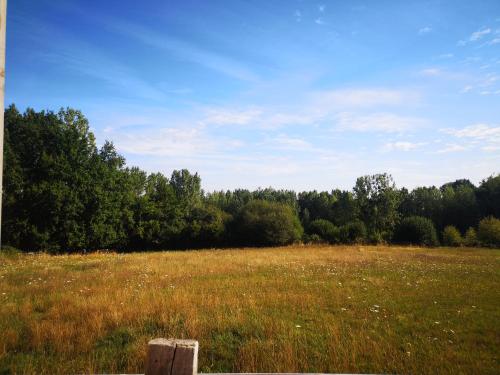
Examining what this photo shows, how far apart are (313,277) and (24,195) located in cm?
3401

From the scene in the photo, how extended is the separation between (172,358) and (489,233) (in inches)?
2032

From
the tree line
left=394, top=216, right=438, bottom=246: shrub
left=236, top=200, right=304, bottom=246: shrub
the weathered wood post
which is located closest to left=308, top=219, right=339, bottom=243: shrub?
the tree line

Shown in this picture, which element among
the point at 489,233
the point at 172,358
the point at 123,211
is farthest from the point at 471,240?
the point at 172,358

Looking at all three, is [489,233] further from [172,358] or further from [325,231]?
[172,358]

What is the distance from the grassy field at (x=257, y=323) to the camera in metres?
5.99

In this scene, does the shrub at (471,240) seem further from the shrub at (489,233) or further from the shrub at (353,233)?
the shrub at (353,233)

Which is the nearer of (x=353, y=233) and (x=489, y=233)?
(x=489, y=233)

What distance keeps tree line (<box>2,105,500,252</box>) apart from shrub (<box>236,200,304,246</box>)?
14 centimetres

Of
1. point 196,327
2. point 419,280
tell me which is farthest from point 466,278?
point 196,327

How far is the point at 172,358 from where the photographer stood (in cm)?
245

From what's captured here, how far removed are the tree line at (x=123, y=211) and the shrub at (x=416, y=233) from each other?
0.14m

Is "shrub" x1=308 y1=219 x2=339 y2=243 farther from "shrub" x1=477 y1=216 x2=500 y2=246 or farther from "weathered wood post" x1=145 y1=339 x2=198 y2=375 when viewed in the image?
"weathered wood post" x1=145 y1=339 x2=198 y2=375

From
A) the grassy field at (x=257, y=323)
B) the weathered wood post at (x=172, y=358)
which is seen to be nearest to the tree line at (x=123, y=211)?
the grassy field at (x=257, y=323)

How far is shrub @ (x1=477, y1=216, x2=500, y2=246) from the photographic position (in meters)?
41.9
